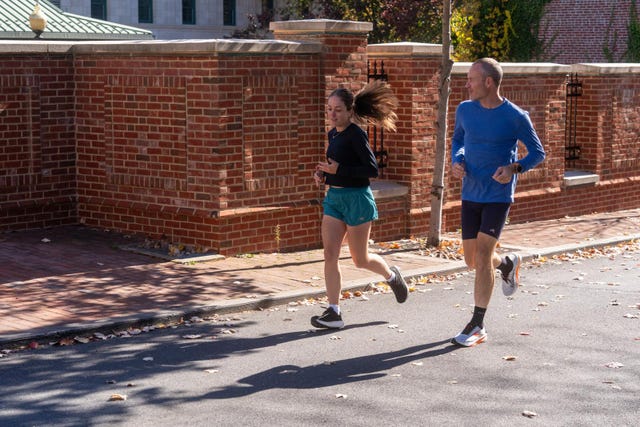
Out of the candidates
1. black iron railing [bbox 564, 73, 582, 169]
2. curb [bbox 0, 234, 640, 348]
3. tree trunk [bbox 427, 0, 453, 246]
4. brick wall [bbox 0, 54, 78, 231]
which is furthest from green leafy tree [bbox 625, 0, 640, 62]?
brick wall [bbox 0, 54, 78, 231]

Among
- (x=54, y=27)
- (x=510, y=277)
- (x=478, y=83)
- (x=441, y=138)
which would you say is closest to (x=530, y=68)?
(x=441, y=138)

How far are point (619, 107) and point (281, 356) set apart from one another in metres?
11.5

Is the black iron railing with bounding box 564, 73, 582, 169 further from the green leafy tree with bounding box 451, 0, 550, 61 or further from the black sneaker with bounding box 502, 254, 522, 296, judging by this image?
the green leafy tree with bounding box 451, 0, 550, 61

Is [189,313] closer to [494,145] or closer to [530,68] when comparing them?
[494,145]

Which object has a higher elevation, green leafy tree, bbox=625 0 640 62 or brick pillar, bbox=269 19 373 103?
green leafy tree, bbox=625 0 640 62

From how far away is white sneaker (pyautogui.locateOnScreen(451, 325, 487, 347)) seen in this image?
27.5 ft

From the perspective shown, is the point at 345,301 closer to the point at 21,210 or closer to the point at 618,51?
the point at 21,210

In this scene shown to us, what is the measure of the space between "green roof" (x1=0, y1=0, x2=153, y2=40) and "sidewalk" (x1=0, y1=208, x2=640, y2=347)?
23.2ft

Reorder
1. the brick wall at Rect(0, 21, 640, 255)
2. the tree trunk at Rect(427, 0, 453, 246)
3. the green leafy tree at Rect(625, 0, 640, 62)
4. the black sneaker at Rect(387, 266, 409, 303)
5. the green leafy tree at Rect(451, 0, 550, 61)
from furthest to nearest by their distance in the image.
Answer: the green leafy tree at Rect(625, 0, 640, 62)
the green leafy tree at Rect(451, 0, 550, 61)
the tree trunk at Rect(427, 0, 453, 246)
the brick wall at Rect(0, 21, 640, 255)
the black sneaker at Rect(387, 266, 409, 303)

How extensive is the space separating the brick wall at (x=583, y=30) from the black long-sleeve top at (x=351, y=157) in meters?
25.5

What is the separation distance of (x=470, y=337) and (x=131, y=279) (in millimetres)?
3625

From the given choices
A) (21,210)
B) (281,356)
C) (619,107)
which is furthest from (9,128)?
(619,107)

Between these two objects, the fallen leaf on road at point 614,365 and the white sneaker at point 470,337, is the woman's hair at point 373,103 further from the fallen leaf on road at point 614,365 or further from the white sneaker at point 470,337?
the fallen leaf on road at point 614,365

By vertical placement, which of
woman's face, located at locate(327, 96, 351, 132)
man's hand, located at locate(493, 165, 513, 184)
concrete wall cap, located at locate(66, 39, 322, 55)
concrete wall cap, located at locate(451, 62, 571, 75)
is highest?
concrete wall cap, located at locate(66, 39, 322, 55)
